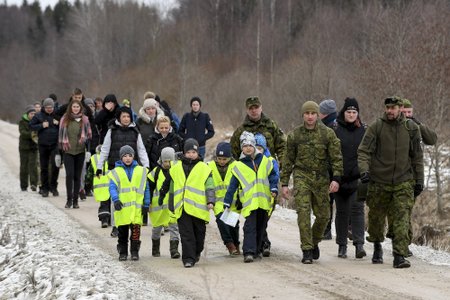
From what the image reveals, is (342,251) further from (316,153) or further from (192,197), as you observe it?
(192,197)

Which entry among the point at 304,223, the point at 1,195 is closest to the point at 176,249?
the point at 304,223

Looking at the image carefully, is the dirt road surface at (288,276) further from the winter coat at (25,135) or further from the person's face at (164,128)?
the winter coat at (25,135)

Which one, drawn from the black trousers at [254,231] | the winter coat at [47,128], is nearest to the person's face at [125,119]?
the black trousers at [254,231]

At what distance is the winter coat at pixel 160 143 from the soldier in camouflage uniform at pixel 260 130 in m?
1.59

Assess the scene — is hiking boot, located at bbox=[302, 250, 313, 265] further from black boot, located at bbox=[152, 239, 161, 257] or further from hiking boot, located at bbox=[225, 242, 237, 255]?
black boot, located at bbox=[152, 239, 161, 257]

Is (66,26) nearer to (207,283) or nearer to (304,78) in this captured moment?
(304,78)

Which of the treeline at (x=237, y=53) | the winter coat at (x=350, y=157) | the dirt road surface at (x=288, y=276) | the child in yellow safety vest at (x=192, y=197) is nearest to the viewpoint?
the dirt road surface at (x=288, y=276)

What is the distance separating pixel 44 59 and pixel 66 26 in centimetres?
671

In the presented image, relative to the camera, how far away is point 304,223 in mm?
10117

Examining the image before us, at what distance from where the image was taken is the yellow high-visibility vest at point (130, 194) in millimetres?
10156

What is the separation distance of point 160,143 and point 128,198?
2486 millimetres

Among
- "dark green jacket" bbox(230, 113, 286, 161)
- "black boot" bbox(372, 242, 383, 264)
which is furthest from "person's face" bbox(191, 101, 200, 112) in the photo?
"black boot" bbox(372, 242, 383, 264)

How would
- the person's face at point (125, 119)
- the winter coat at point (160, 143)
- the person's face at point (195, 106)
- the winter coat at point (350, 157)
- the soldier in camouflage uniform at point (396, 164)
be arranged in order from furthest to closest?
1. the person's face at point (195, 106)
2. the winter coat at point (160, 143)
3. the person's face at point (125, 119)
4. the winter coat at point (350, 157)
5. the soldier in camouflage uniform at point (396, 164)

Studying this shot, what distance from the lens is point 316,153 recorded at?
33.5 ft
